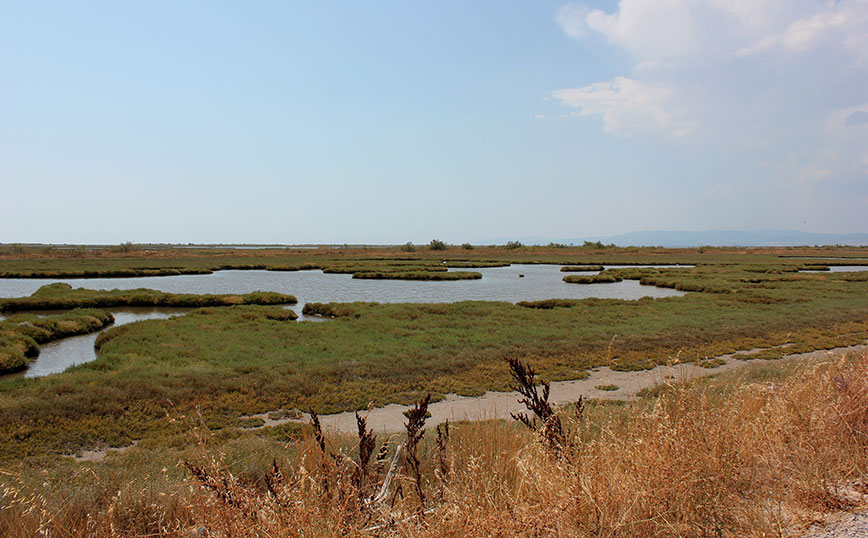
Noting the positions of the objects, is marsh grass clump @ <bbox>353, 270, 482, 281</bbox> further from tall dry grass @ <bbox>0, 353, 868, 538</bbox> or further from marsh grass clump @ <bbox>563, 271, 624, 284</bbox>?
tall dry grass @ <bbox>0, 353, 868, 538</bbox>

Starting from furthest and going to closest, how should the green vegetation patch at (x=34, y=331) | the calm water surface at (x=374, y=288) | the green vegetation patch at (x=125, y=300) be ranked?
the calm water surface at (x=374, y=288), the green vegetation patch at (x=125, y=300), the green vegetation patch at (x=34, y=331)

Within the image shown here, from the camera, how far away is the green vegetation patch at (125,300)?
1070 inches

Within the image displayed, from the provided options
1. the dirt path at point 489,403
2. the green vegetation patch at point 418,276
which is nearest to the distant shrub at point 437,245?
the green vegetation patch at point 418,276

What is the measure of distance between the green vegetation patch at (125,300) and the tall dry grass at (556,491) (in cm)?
2509

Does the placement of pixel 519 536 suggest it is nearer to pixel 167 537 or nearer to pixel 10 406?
pixel 167 537

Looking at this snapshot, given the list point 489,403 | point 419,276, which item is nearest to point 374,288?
point 419,276

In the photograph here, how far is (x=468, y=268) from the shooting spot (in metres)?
59.2

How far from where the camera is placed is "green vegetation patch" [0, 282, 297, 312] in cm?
2719

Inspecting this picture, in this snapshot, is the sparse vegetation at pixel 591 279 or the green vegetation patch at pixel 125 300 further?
the sparse vegetation at pixel 591 279

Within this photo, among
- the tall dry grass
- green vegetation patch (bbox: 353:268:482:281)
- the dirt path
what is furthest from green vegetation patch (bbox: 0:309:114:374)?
green vegetation patch (bbox: 353:268:482:281)

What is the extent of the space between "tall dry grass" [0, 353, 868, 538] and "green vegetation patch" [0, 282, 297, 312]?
2509 centimetres

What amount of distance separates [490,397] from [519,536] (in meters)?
8.09

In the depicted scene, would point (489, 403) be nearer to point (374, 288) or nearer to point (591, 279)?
point (374, 288)

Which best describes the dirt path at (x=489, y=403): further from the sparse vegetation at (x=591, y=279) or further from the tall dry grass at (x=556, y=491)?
the sparse vegetation at (x=591, y=279)
